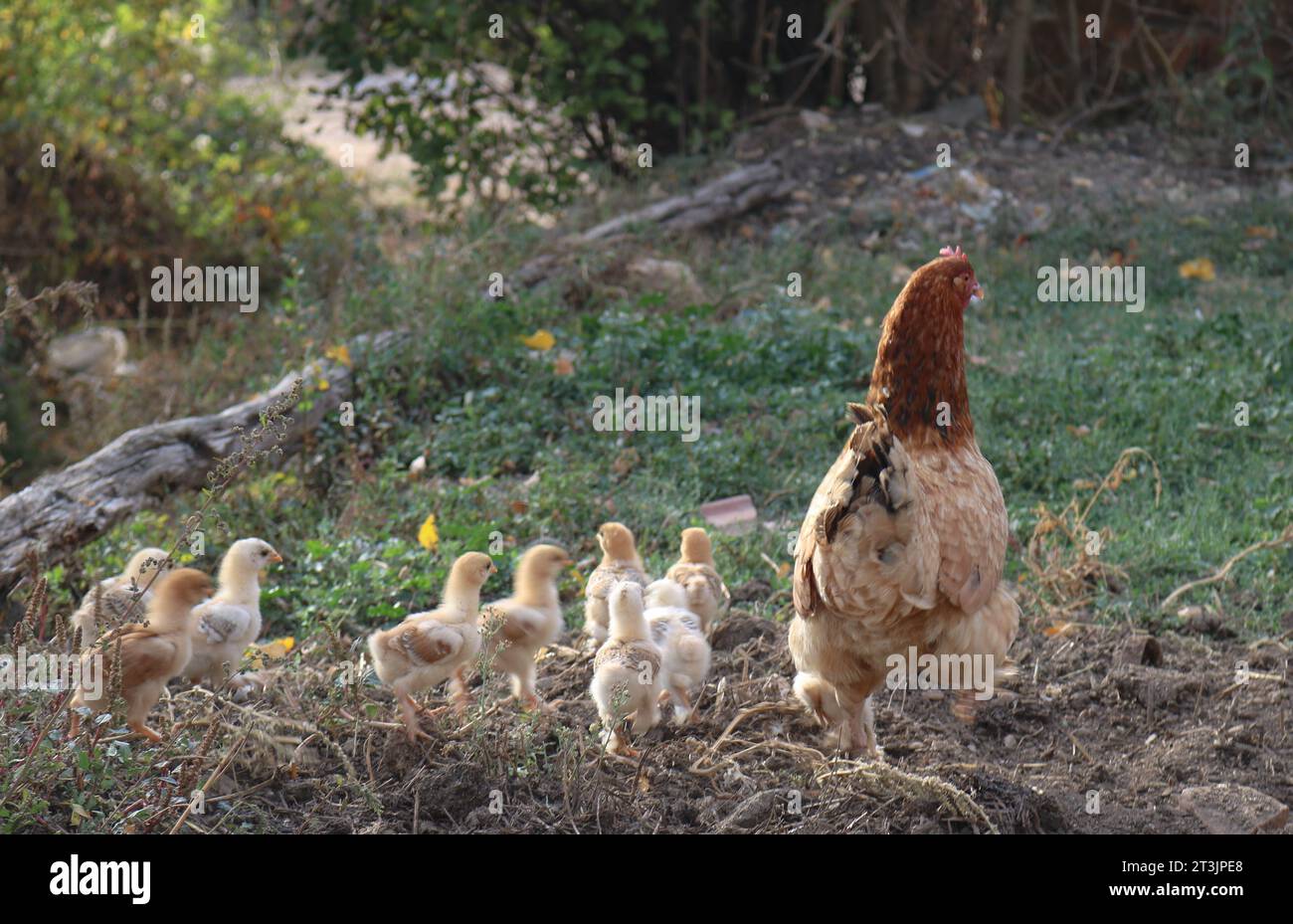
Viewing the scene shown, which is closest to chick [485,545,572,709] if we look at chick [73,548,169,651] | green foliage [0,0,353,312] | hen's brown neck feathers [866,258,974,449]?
chick [73,548,169,651]

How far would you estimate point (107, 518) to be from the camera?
5.93 metres

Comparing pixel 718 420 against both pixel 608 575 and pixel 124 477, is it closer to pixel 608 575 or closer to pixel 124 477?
pixel 608 575

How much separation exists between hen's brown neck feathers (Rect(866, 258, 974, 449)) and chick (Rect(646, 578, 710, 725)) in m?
1.06

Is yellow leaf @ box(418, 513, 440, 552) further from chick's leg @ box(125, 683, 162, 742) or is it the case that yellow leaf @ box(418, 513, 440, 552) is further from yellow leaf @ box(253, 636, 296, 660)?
chick's leg @ box(125, 683, 162, 742)

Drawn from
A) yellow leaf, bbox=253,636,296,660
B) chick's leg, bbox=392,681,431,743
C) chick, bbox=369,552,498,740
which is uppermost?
chick, bbox=369,552,498,740

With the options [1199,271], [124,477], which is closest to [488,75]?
[1199,271]

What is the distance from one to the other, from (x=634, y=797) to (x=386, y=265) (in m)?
5.86

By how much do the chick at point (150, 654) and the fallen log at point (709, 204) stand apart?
5.34 meters

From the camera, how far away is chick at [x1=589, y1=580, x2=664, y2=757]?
14.4 feet

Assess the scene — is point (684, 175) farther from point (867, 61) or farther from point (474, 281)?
point (474, 281)

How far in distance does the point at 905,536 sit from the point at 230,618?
252 centimetres

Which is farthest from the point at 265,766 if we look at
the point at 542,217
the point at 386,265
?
the point at 542,217

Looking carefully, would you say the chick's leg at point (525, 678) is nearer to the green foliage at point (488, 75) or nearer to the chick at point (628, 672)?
the chick at point (628, 672)

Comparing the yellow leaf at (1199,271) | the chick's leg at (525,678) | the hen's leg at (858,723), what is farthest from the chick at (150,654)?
the yellow leaf at (1199,271)
